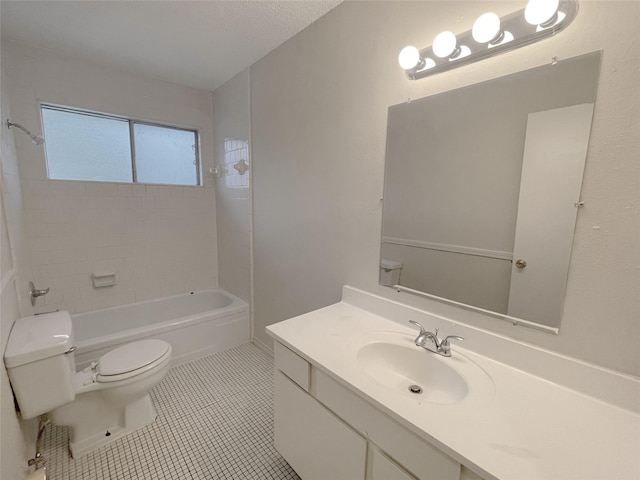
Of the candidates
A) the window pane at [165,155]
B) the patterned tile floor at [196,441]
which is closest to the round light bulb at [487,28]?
the patterned tile floor at [196,441]

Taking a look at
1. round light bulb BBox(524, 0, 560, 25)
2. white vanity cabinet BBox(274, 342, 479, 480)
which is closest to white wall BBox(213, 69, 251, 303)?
white vanity cabinet BBox(274, 342, 479, 480)

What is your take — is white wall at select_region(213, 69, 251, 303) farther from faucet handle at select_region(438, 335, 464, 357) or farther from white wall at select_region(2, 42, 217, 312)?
faucet handle at select_region(438, 335, 464, 357)

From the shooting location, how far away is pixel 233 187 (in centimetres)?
275

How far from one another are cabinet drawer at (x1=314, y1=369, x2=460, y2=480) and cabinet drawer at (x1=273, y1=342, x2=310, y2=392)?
59mm

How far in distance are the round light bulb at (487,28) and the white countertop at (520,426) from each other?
1.17 metres

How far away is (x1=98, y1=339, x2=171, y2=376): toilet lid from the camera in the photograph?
1588mm

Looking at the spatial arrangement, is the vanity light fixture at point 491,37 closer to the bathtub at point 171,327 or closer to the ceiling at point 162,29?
the ceiling at point 162,29

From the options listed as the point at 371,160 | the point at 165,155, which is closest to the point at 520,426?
the point at 371,160

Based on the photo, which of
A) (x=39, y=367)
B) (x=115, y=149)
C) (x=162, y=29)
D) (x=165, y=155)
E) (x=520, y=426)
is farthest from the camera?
(x=165, y=155)

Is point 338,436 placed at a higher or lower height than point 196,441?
higher

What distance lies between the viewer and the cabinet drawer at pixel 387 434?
0.74 m

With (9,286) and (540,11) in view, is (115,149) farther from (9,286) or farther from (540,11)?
(540,11)

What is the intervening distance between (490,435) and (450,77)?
50.1 inches

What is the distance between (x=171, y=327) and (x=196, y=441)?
0.98 m
